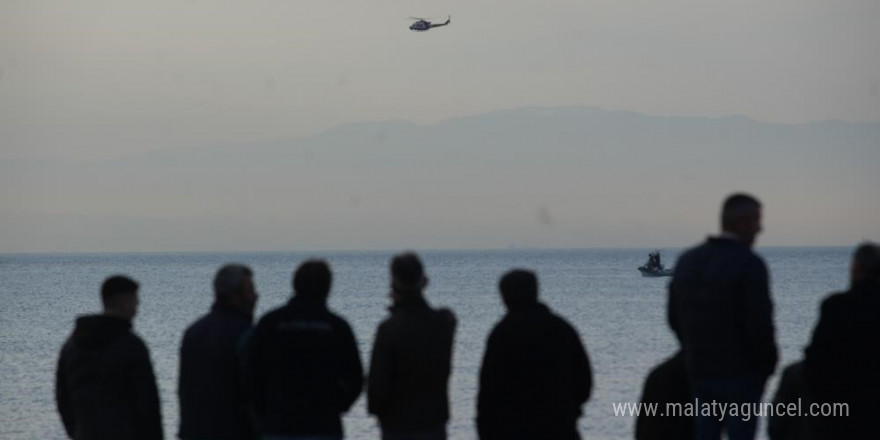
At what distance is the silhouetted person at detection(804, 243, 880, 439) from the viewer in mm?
6395

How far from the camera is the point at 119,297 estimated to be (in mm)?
7043

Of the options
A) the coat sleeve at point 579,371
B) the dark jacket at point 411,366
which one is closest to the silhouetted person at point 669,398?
the coat sleeve at point 579,371

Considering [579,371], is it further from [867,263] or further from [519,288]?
[867,263]

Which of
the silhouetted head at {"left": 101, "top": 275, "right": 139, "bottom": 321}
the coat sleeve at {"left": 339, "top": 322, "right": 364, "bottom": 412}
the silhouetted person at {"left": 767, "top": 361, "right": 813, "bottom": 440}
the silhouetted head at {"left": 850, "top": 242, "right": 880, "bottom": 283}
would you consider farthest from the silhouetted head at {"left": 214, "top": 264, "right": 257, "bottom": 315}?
the silhouetted head at {"left": 850, "top": 242, "right": 880, "bottom": 283}

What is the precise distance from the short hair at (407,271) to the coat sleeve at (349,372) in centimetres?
39

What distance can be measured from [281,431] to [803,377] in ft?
8.98

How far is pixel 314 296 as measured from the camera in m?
6.59

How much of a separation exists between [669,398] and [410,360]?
5.43 ft

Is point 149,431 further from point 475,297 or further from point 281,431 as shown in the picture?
point 475,297

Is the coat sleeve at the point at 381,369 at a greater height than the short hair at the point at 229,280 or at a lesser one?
lesser

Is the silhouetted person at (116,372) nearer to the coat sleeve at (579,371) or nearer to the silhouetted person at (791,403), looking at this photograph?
the coat sleeve at (579,371)

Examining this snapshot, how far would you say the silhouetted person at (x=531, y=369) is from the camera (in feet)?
22.2

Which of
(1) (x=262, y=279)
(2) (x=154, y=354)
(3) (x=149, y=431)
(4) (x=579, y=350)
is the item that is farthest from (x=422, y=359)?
(1) (x=262, y=279)

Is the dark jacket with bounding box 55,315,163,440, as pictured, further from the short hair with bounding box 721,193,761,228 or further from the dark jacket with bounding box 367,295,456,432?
the short hair with bounding box 721,193,761,228
